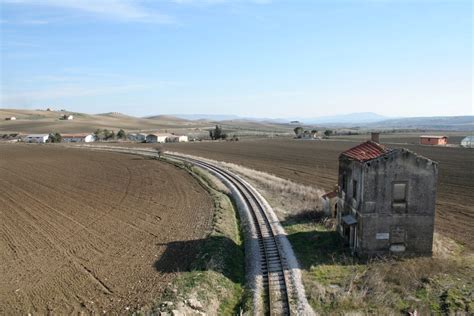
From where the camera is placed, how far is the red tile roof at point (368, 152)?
2141 cm

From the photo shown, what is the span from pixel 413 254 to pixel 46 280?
54.7ft

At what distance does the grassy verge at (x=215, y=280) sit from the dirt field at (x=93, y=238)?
0.71 meters

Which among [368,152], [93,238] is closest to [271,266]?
[368,152]

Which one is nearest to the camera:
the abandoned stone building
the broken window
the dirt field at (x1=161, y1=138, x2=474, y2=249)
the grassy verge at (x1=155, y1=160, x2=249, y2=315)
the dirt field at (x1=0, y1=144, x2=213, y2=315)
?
the grassy verge at (x1=155, y1=160, x2=249, y2=315)

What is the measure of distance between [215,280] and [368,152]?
35.2 ft

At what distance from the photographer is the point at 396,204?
68.2ft

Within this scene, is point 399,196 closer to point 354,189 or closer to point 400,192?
point 400,192

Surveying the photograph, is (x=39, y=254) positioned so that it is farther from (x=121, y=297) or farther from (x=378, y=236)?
(x=378, y=236)

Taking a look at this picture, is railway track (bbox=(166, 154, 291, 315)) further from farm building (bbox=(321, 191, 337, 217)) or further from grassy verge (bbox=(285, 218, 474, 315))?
farm building (bbox=(321, 191, 337, 217))

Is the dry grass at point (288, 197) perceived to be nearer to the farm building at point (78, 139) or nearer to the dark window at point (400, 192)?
the dark window at point (400, 192)

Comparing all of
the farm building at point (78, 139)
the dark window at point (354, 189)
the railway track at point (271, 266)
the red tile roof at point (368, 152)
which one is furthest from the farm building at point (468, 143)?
the farm building at point (78, 139)

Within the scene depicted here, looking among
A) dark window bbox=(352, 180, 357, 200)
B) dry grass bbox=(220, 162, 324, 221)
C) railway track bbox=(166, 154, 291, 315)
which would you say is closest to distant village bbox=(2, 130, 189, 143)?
dry grass bbox=(220, 162, 324, 221)

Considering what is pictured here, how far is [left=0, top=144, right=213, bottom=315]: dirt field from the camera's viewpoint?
52.4 ft

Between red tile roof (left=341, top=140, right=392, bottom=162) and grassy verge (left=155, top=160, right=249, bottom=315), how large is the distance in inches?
302
